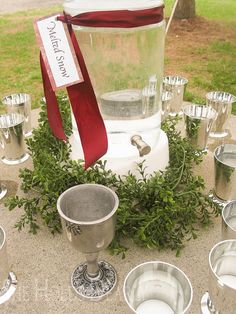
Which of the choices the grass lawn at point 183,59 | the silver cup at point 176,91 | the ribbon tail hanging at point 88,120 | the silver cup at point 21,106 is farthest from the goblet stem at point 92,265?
the grass lawn at point 183,59

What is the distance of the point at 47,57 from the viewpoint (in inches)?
42.5

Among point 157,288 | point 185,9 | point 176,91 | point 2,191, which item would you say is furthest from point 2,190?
point 185,9

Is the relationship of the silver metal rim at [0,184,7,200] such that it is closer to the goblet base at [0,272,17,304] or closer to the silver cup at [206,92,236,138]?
the goblet base at [0,272,17,304]

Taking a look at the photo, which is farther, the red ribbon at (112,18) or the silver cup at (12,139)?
the silver cup at (12,139)

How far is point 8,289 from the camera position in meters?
1.07

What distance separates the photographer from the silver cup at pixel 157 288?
36.0 inches

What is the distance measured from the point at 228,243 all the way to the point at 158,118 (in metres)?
0.67

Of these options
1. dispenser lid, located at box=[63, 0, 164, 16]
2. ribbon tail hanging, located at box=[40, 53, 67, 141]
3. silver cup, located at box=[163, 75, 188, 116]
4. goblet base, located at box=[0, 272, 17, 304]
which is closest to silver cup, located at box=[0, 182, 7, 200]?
ribbon tail hanging, located at box=[40, 53, 67, 141]

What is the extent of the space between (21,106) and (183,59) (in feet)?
7.12

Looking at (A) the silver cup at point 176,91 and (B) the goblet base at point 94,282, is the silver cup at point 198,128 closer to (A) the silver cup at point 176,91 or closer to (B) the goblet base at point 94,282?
(A) the silver cup at point 176,91

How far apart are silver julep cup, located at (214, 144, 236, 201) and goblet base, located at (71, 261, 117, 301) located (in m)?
0.51

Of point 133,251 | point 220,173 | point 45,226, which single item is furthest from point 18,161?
point 220,173

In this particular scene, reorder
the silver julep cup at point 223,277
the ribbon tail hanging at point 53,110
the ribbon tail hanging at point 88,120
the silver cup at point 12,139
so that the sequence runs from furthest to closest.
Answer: the silver cup at point 12,139 < the ribbon tail hanging at point 53,110 < the ribbon tail hanging at point 88,120 < the silver julep cup at point 223,277

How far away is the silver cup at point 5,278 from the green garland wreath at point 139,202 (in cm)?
16
